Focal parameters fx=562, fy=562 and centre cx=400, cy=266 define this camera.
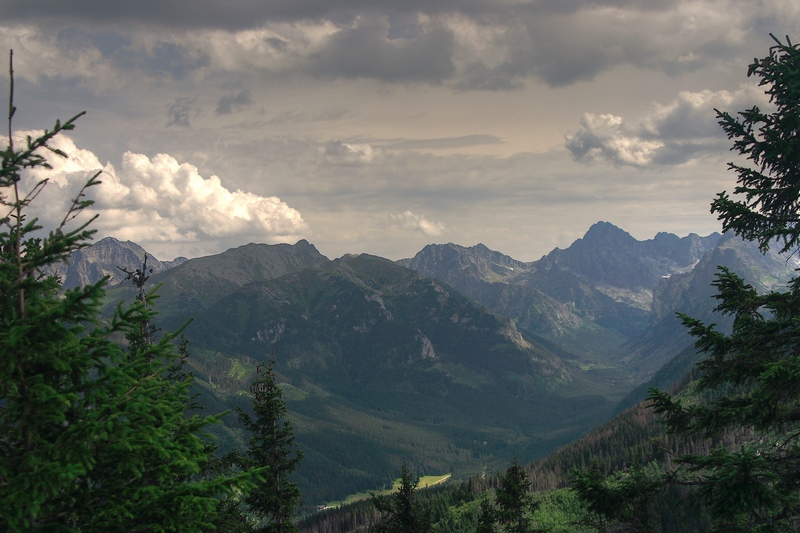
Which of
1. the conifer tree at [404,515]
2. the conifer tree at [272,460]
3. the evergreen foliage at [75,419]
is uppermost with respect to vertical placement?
the evergreen foliage at [75,419]

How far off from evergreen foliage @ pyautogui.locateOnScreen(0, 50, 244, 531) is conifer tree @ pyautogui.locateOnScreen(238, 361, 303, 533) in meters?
20.1

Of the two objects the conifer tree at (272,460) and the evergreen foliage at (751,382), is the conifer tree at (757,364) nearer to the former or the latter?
the evergreen foliage at (751,382)

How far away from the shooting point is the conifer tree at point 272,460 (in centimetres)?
3531

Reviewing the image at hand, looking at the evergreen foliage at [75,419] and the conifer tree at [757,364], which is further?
the conifer tree at [757,364]

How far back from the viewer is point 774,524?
1605 cm

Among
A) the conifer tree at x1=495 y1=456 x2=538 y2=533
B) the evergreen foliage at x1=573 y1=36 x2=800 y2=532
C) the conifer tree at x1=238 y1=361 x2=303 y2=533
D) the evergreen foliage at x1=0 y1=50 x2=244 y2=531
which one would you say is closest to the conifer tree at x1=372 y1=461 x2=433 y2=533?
the conifer tree at x1=495 y1=456 x2=538 y2=533

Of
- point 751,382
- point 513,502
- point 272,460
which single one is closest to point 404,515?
point 513,502

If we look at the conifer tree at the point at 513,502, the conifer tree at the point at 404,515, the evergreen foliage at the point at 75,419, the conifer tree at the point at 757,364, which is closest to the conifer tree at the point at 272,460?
the conifer tree at the point at 404,515

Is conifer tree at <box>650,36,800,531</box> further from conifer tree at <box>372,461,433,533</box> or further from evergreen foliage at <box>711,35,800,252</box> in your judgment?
conifer tree at <box>372,461,433,533</box>

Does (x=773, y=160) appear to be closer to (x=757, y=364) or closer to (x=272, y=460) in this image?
(x=757, y=364)

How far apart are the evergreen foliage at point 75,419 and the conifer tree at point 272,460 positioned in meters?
20.1

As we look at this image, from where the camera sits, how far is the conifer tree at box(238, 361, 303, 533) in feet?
116

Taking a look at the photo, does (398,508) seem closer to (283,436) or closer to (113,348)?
(283,436)

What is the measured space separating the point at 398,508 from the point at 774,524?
98.4 ft
